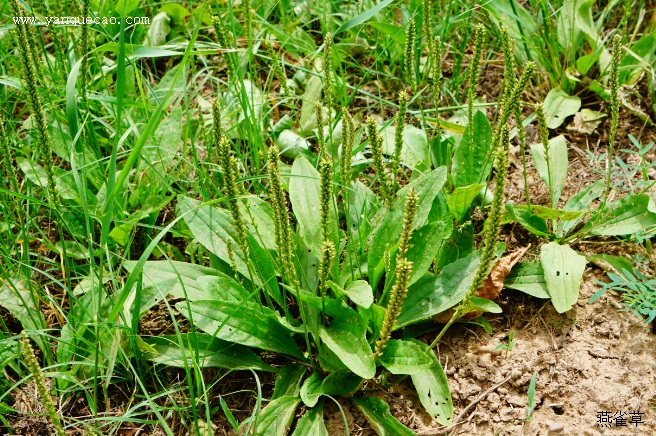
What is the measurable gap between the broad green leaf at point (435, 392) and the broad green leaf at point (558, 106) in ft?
4.73

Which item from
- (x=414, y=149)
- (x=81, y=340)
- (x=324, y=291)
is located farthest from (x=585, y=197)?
(x=81, y=340)

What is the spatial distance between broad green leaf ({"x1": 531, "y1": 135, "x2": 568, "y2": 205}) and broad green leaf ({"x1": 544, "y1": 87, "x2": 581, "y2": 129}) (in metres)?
0.21

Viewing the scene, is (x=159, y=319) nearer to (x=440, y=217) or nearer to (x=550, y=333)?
(x=440, y=217)

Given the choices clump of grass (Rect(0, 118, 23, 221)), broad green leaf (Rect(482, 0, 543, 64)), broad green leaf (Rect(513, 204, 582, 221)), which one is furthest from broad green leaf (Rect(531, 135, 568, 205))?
clump of grass (Rect(0, 118, 23, 221))

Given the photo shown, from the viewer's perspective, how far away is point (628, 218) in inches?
110

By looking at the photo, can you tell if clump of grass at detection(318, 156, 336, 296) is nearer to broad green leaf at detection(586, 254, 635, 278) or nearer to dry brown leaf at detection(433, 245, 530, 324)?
dry brown leaf at detection(433, 245, 530, 324)

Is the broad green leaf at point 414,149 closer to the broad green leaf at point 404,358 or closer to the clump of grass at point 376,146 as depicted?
the clump of grass at point 376,146

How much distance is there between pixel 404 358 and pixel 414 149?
105cm

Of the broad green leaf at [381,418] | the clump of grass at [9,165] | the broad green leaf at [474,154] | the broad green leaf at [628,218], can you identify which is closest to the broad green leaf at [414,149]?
the broad green leaf at [474,154]

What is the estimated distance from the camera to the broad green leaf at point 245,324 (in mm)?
2397

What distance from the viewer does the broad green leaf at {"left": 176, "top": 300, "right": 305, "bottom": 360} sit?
2.40m

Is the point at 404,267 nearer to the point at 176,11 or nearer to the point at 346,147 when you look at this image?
the point at 346,147

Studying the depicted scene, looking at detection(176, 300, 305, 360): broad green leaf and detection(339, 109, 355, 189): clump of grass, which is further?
detection(176, 300, 305, 360): broad green leaf

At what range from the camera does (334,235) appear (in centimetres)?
262
